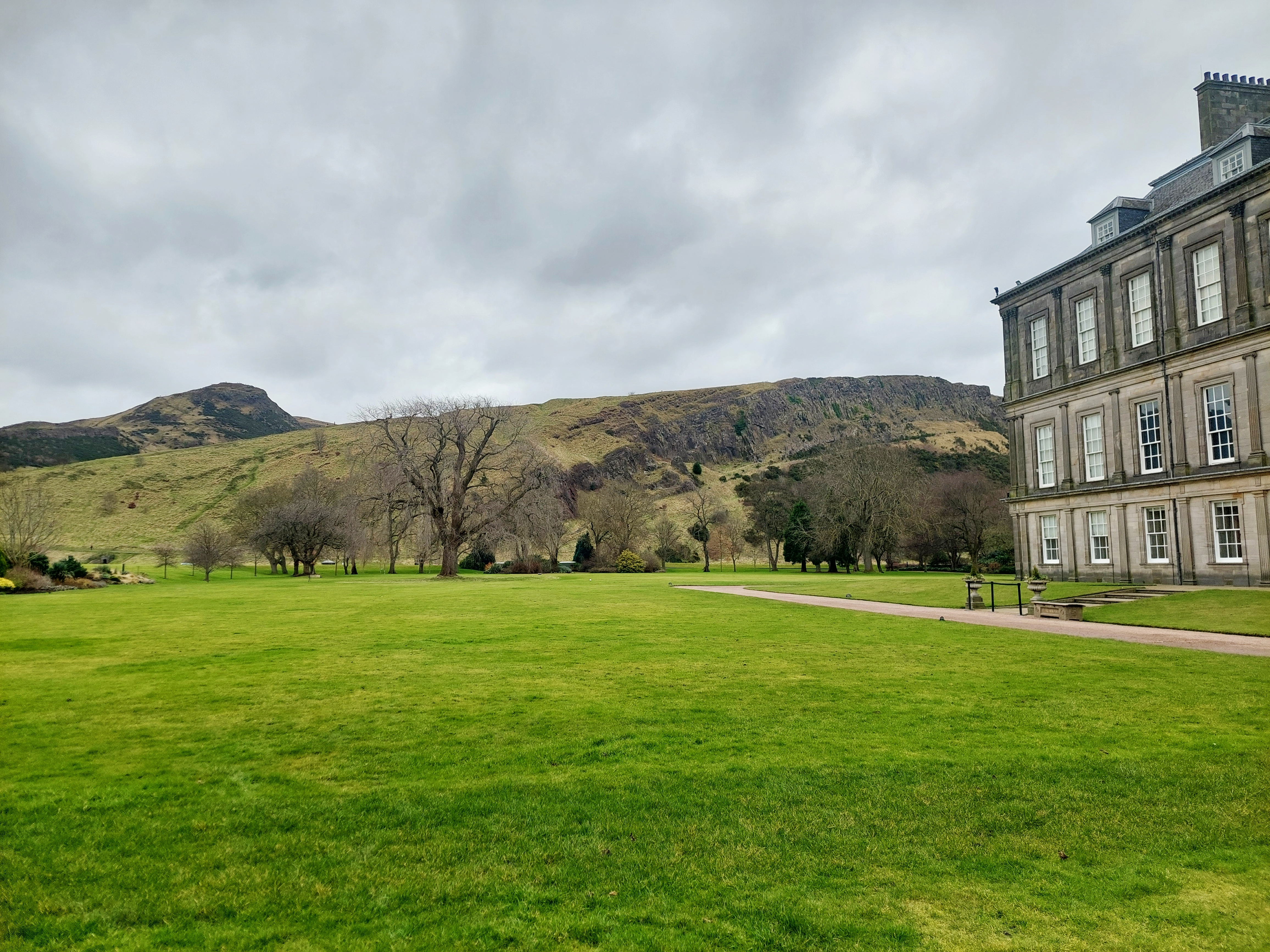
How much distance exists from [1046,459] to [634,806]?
123 feet

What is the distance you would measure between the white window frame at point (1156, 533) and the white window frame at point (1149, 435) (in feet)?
5.68

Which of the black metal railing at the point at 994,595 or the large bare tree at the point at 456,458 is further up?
the large bare tree at the point at 456,458

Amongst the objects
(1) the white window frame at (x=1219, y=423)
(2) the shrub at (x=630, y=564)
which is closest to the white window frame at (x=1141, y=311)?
(1) the white window frame at (x=1219, y=423)

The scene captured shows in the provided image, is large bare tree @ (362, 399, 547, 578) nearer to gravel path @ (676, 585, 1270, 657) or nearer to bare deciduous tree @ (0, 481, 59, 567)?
bare deciduous tree @ (0, 481, 59, 567)

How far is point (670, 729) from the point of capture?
25.2 ft

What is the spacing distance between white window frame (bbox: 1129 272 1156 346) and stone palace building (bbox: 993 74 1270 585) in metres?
0.07

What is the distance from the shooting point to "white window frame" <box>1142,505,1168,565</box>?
2906 centimetres

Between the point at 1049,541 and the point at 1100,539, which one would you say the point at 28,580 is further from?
the point at 1100,539

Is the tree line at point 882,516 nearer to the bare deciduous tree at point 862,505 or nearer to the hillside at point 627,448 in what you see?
the bare deciduous tree at point 862,505

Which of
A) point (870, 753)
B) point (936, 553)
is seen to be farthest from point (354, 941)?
point (936, 553)

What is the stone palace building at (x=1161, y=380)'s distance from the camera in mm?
25953

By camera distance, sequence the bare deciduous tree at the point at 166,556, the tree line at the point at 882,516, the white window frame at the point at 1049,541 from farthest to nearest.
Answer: the tree line at the point at 882,516 → the bare deciduous tree at the point at 166,556 → the white window frame at the point at 1049,541

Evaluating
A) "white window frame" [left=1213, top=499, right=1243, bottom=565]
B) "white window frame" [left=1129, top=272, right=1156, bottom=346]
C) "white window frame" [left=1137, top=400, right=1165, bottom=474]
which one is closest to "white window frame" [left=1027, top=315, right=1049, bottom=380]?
"white window frame" [left=1129, top=272, right=1156, bottom=346]

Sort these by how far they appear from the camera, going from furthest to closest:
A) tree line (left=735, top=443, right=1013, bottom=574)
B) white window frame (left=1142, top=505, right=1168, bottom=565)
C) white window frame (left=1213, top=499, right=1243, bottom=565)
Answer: tree line (left=735, top=443, right=1013, bottom=574) < white window frame (left=1142, top=505, right=1168, bottom=565) < white window frame (left=1213, top=499, right=1243, bottom=565)
